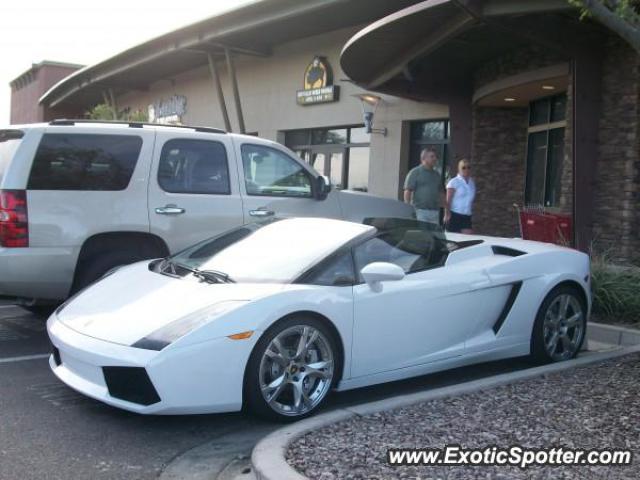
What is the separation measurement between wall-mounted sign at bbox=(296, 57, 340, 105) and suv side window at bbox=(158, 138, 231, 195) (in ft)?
36.5

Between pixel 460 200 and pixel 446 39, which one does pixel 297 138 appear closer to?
pixel 446 39

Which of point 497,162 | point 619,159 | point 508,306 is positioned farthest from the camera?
point 497,162

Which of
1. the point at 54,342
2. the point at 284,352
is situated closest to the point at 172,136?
the point at 54,342

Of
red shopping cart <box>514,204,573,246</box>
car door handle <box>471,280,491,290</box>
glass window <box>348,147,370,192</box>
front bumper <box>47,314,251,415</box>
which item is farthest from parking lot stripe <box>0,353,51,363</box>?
glass window <box>348,147,370,192</box>

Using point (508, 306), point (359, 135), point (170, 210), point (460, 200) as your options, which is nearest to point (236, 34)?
point (359, 135)

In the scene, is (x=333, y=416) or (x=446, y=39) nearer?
(x=333, y=416)

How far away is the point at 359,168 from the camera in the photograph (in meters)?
18.3

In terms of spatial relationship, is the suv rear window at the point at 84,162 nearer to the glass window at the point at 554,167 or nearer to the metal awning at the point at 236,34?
the glass window at the point at 554,167

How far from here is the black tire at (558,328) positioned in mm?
5656

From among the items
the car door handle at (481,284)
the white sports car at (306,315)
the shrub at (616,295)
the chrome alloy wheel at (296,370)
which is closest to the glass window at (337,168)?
the shrub at (616,295)

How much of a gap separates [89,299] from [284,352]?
155 centimetres

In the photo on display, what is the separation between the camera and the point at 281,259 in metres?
4.94

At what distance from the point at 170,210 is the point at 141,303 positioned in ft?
7.56

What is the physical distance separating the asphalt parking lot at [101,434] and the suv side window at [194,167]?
2.17 metres
